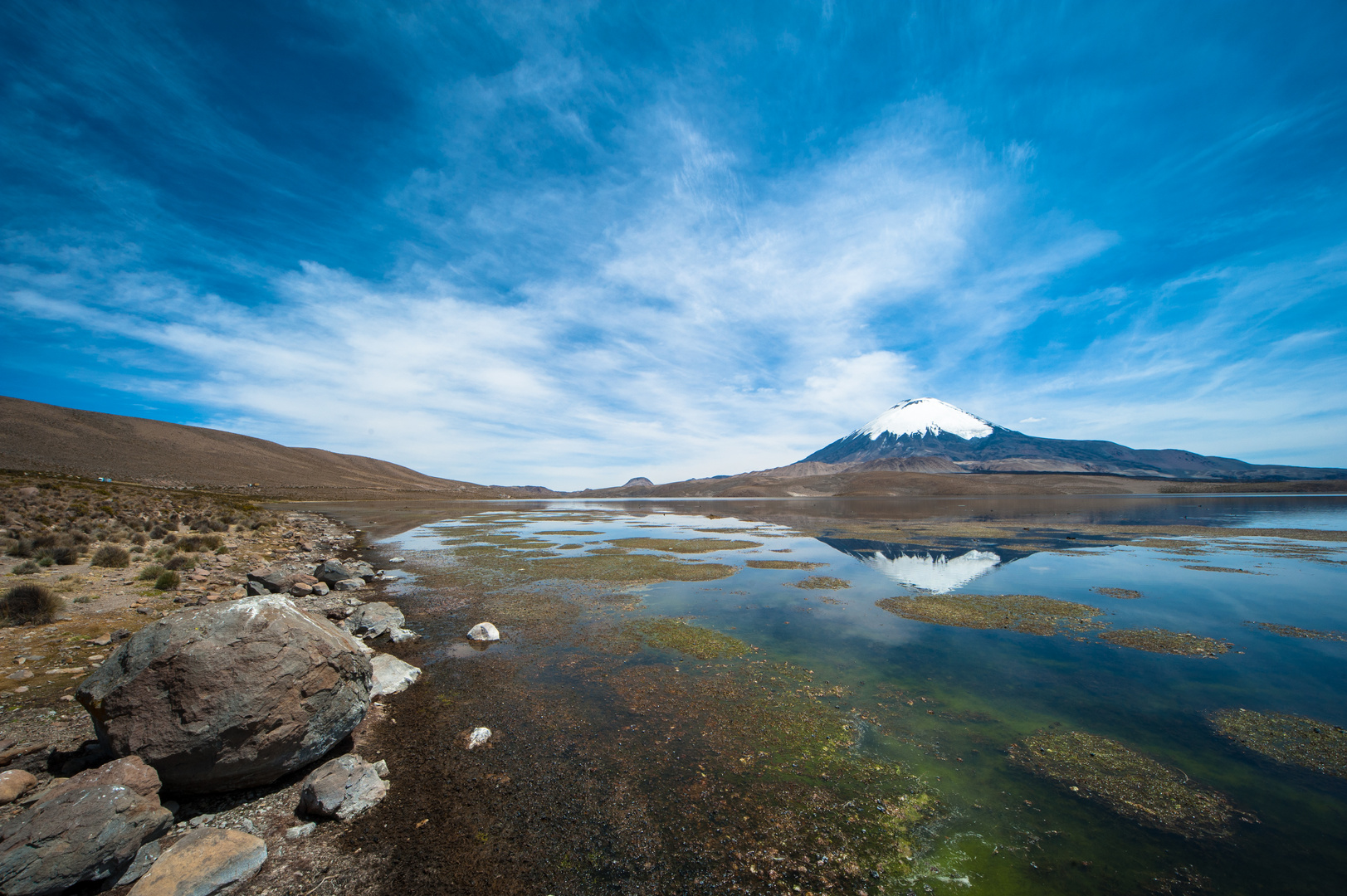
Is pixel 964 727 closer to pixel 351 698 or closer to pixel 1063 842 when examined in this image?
pixel 1063 842

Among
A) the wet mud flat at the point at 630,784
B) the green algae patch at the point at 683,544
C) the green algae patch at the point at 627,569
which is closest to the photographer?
the wet mud flat at the point at 630,784

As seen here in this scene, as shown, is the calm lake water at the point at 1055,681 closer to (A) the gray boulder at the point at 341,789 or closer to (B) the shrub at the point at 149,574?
(A) the gray boulder at the point at 341,789

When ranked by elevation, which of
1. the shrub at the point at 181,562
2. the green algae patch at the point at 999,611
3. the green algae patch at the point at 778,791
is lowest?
the green algae patch at the point at 778,791

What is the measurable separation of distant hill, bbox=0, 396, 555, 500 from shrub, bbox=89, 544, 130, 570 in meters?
85.4

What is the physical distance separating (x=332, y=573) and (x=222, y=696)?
14.5 metres

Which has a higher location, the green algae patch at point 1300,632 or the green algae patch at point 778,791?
the green algae patch at point 1300,632

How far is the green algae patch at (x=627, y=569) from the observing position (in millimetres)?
20031

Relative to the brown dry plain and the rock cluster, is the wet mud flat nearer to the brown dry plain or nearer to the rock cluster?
the brown dry plain

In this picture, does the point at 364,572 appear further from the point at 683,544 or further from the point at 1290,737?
the point at 1290,737

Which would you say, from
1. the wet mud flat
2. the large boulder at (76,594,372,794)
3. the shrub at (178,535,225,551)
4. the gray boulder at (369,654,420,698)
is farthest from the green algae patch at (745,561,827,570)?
the shrub at (178,535,225,551)

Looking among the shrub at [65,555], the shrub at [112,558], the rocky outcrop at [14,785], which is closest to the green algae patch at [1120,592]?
the rocky outcrop at [14,785]

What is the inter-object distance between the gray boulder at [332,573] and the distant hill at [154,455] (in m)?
88.9

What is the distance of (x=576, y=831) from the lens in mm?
5574

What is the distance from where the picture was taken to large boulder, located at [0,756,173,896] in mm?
4055
